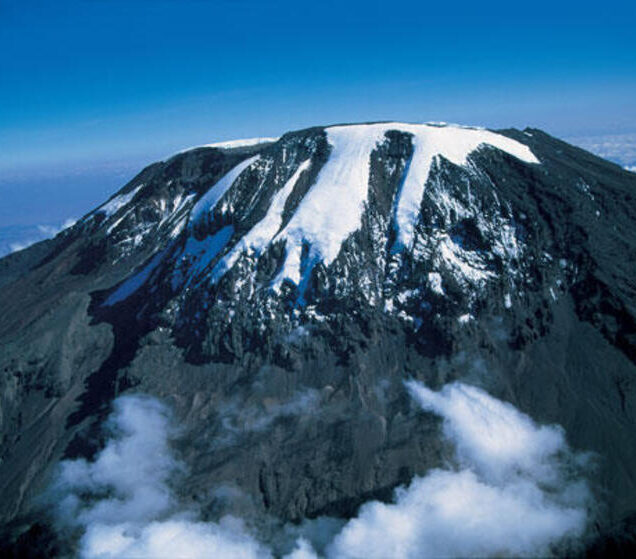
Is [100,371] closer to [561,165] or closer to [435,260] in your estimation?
[435,260]

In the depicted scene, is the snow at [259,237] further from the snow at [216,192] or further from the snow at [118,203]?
the snow at [118,203]

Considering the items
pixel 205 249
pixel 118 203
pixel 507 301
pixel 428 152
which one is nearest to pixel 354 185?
pixel 428 152

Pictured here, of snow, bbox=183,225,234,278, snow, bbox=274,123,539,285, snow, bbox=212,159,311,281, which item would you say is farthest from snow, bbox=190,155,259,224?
snow, bbox=274,123,539,285

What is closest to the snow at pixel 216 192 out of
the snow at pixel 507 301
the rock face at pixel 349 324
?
the rock face at pixel 349 324

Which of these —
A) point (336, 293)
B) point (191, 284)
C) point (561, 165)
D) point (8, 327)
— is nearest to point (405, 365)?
point (336, 293)

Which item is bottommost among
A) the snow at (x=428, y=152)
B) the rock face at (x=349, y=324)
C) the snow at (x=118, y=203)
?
the rock face at (x=349, y=324)
